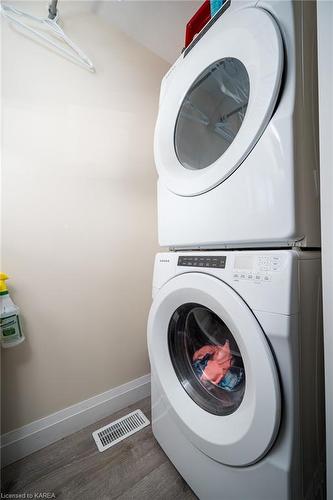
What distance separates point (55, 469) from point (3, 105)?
1.56m

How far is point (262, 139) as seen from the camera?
48 centimetres

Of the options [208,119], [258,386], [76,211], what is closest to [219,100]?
[208,119]

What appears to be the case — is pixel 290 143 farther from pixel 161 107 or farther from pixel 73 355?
pixel 73 355

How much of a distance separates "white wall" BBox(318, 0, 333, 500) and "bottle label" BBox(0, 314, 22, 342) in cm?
101

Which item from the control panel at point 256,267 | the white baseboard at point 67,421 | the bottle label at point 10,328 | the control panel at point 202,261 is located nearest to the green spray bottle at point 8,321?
the bottle label at point 10,328

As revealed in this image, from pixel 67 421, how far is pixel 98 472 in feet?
0.91

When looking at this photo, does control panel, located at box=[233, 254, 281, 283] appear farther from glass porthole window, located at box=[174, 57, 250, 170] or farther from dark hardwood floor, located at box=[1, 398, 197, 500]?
dark hardwood floor, located at box=[1, 398, 197, 500]

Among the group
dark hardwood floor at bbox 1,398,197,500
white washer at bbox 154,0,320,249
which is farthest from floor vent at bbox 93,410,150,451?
white washer at bbox 154,0,320,249

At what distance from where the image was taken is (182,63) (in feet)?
2.52

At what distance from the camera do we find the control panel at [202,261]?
0.57 m

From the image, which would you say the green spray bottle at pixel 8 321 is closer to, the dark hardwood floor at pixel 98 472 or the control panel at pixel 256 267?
the dark hardwood floor at pixel 98 472

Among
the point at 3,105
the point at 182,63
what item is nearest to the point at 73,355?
the point at 3,105

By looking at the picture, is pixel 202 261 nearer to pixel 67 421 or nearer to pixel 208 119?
pixel 208 119

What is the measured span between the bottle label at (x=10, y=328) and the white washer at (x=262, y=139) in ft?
2.44
